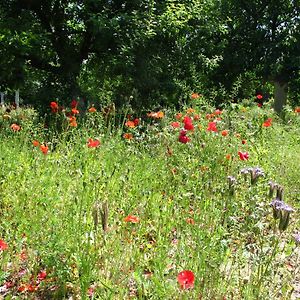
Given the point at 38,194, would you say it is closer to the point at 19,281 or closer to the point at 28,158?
the point at 19,281

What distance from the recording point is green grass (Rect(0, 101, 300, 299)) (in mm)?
2494

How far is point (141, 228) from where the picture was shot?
326 cm

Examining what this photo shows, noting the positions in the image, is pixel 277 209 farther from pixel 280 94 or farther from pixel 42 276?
pixel 280 94

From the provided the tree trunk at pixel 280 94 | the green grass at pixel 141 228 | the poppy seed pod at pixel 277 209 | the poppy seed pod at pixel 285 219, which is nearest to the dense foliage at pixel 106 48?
the green grass at pixel 141 228

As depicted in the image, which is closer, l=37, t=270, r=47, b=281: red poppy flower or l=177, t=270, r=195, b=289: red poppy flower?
l=177, t=270, r=195, b=289: red poppy flower

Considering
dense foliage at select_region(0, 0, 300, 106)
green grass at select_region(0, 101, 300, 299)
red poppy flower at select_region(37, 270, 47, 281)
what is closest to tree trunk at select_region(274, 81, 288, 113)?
dense foliage at select_region(0, 0, 300, 106)

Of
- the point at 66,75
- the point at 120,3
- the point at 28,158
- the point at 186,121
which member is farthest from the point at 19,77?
the point at 186,121

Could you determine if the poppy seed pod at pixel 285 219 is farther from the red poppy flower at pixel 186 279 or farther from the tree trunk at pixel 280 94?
the tree trunk at pixel 280 94

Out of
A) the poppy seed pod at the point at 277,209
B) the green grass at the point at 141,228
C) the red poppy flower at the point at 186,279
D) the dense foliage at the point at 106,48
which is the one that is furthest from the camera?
the dense foliage at the point at 106,48

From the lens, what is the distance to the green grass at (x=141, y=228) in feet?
8.18

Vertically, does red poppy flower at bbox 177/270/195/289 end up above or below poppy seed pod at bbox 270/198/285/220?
below

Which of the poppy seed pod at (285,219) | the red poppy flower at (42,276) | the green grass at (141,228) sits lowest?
the red poppy flower at (42,276)

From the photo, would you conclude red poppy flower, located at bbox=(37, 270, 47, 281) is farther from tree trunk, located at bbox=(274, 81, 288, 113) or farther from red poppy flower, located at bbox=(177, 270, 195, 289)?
tree trunk, located at bbox=(274, 81, 288, 113)

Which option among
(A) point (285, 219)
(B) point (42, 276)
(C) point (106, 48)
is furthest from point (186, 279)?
(C) point (106, 48)
